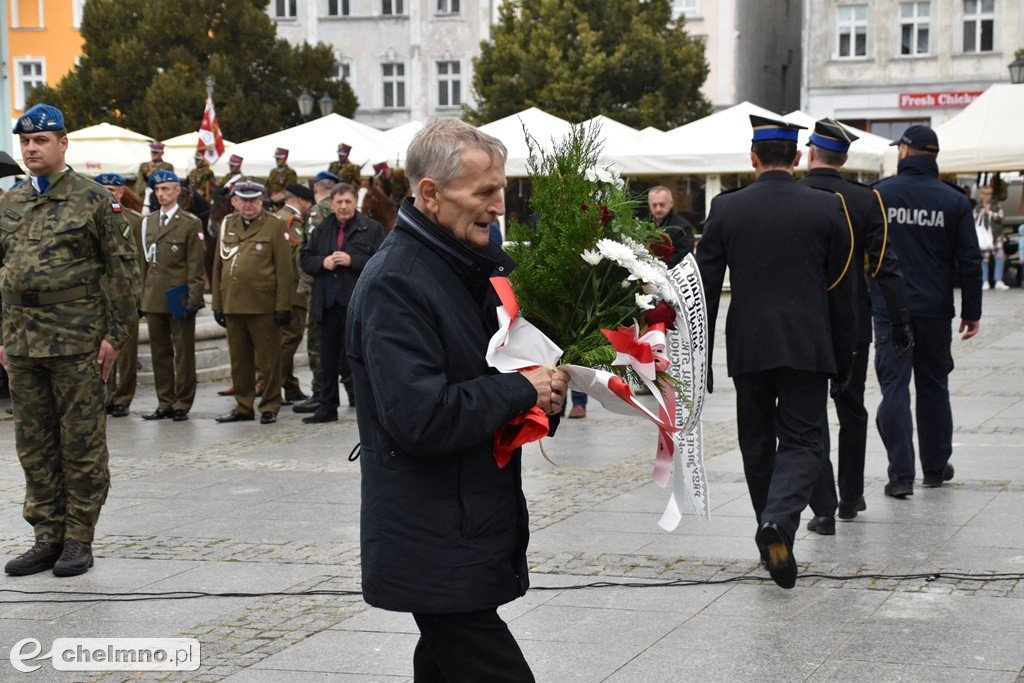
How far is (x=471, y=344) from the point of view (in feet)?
11.8

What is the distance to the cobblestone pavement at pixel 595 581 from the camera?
5.38 metres

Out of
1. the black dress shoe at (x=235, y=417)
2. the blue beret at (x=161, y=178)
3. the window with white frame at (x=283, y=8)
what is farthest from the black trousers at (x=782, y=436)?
the window with white frame at (x=283, y=8)

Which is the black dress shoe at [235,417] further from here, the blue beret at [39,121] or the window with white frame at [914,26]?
the window with white frame at [914,26]

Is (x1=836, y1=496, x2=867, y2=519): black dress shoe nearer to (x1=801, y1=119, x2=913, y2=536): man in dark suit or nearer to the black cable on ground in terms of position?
(x1=801, y1=119, x2=913, y2=536): man in dark suit

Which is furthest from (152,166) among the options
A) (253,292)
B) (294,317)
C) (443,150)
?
(443,150)

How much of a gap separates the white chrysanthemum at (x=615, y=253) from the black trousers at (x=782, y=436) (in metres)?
2.64

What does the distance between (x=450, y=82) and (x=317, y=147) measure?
91.3ft

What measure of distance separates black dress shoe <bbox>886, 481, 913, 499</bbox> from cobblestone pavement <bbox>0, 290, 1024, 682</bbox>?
8 centimetres

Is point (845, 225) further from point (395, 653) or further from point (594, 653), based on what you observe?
point (395, 653)

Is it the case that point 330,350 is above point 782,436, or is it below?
below

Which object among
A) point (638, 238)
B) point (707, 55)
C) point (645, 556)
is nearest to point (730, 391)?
point (645, 556)

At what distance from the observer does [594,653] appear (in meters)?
5.46

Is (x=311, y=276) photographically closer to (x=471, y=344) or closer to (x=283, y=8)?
(x=471, y=344)

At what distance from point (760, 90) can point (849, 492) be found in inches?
1861
